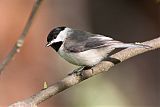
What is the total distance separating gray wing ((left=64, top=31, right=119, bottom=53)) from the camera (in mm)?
3457

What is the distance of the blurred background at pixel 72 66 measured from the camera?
5.99 meters

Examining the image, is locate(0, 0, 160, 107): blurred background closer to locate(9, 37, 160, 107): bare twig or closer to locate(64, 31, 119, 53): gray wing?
locate(64, 31, 119, 53): gray wing

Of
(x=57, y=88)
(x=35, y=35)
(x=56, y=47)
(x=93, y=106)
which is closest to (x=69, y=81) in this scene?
(x=57, y=88)

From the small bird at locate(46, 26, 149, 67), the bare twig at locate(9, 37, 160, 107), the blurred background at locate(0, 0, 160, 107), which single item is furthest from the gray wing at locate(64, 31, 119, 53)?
the blurred background at locate(0, 0, 160, 107)

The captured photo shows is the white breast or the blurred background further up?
the blurred background

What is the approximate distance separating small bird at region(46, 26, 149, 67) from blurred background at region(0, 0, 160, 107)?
1931 mm

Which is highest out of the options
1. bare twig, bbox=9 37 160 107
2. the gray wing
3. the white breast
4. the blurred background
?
the blurred background

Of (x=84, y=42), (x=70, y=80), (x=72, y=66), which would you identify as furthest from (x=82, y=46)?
(x=72, y=66)

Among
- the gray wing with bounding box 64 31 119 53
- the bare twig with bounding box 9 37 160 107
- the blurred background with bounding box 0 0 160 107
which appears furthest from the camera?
the blurred background with bounding box 0 0 160 107

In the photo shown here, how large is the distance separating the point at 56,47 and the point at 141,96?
2950mm

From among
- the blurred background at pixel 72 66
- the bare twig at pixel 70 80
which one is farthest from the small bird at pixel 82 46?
the blurred background at pixel 72 66

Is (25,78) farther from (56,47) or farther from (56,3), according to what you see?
(56,47)

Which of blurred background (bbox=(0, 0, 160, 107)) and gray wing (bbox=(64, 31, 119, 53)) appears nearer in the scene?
gray wing (bbox=(64, 31, 119, 53))

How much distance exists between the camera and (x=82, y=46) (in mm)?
3590
